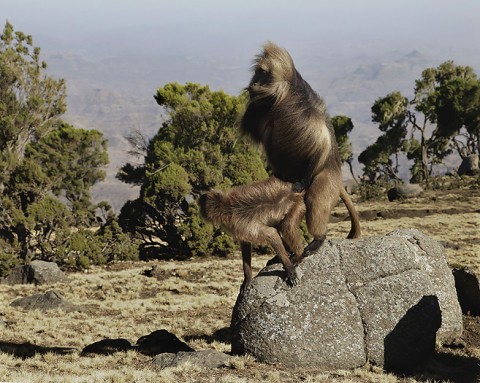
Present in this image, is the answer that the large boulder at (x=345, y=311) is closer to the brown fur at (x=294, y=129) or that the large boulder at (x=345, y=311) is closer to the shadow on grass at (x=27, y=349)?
the brown fur at (x=294, y=129)

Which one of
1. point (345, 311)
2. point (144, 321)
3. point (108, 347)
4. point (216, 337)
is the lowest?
point (144, 321)

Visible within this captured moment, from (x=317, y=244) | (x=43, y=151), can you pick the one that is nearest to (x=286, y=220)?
(x=317, y=244)

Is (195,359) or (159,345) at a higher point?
(195,359)

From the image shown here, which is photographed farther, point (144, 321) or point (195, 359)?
point (144, 321)

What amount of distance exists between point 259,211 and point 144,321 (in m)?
9.56

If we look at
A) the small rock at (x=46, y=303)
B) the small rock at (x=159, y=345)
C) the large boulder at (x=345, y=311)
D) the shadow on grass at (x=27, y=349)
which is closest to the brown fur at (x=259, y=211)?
the large boulder at (x=345, y=311)

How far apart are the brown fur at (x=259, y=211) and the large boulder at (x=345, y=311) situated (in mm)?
1628

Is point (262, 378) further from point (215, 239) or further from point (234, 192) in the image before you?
point (215, 239)

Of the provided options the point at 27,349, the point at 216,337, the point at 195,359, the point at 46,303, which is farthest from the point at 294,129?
the point at 46,303

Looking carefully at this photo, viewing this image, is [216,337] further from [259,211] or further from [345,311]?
[259,211]

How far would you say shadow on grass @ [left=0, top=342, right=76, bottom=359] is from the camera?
11195 millimetres

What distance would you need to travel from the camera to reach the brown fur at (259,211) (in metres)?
7.95

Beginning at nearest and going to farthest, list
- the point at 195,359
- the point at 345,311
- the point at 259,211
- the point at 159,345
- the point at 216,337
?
1. the point at 259,211
2. the point at 195,359
3. the point at 345,311
4. the point at 159,345
5. the point at 216,337

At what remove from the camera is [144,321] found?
16.4 metres
